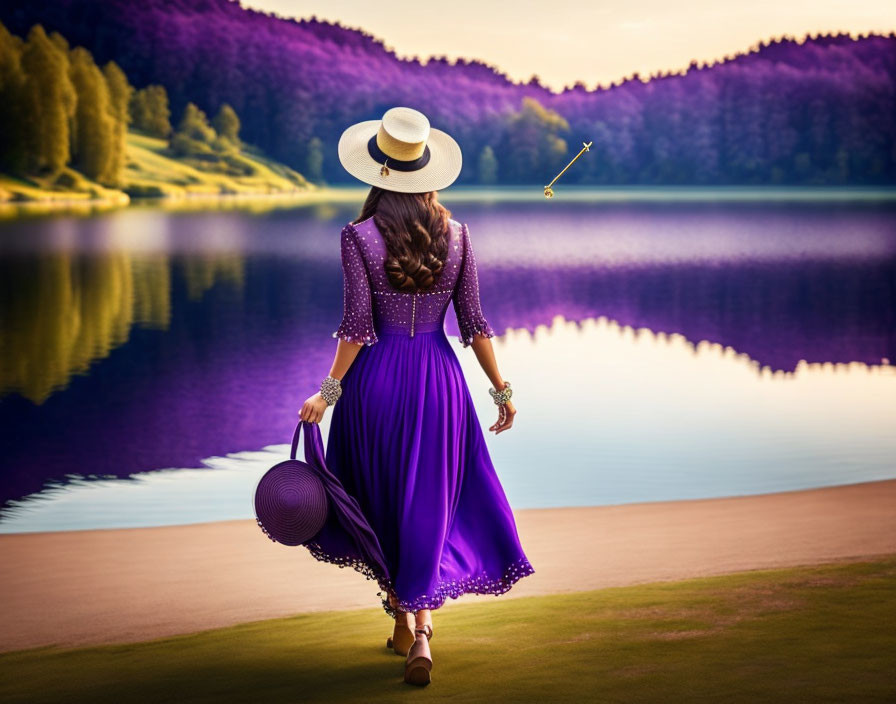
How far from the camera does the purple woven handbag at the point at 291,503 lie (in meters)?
2.89

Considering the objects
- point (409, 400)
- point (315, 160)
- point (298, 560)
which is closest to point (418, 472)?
point (409, 400)

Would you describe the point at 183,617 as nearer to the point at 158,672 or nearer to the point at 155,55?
the point at 158,672

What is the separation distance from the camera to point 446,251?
3090 mm

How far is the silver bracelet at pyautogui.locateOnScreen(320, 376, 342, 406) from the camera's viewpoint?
3018mm

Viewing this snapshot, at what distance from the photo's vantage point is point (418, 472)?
3059 millimetres

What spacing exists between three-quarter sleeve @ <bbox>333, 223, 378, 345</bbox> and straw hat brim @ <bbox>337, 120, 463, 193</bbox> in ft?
0.49

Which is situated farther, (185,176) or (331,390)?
(185,176)

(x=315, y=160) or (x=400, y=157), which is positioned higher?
(x=315, y=160)

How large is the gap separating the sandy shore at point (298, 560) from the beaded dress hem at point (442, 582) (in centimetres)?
58

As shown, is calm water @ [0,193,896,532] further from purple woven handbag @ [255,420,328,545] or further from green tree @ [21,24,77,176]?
green tree @ [21,24,77,176]

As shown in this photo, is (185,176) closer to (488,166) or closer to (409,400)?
(488,166)

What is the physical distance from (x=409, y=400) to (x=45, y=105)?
4581cm

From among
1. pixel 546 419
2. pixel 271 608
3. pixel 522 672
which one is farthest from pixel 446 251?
pixel 546 419

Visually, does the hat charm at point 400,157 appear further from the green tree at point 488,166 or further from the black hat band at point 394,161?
the green tree at point 488,166
